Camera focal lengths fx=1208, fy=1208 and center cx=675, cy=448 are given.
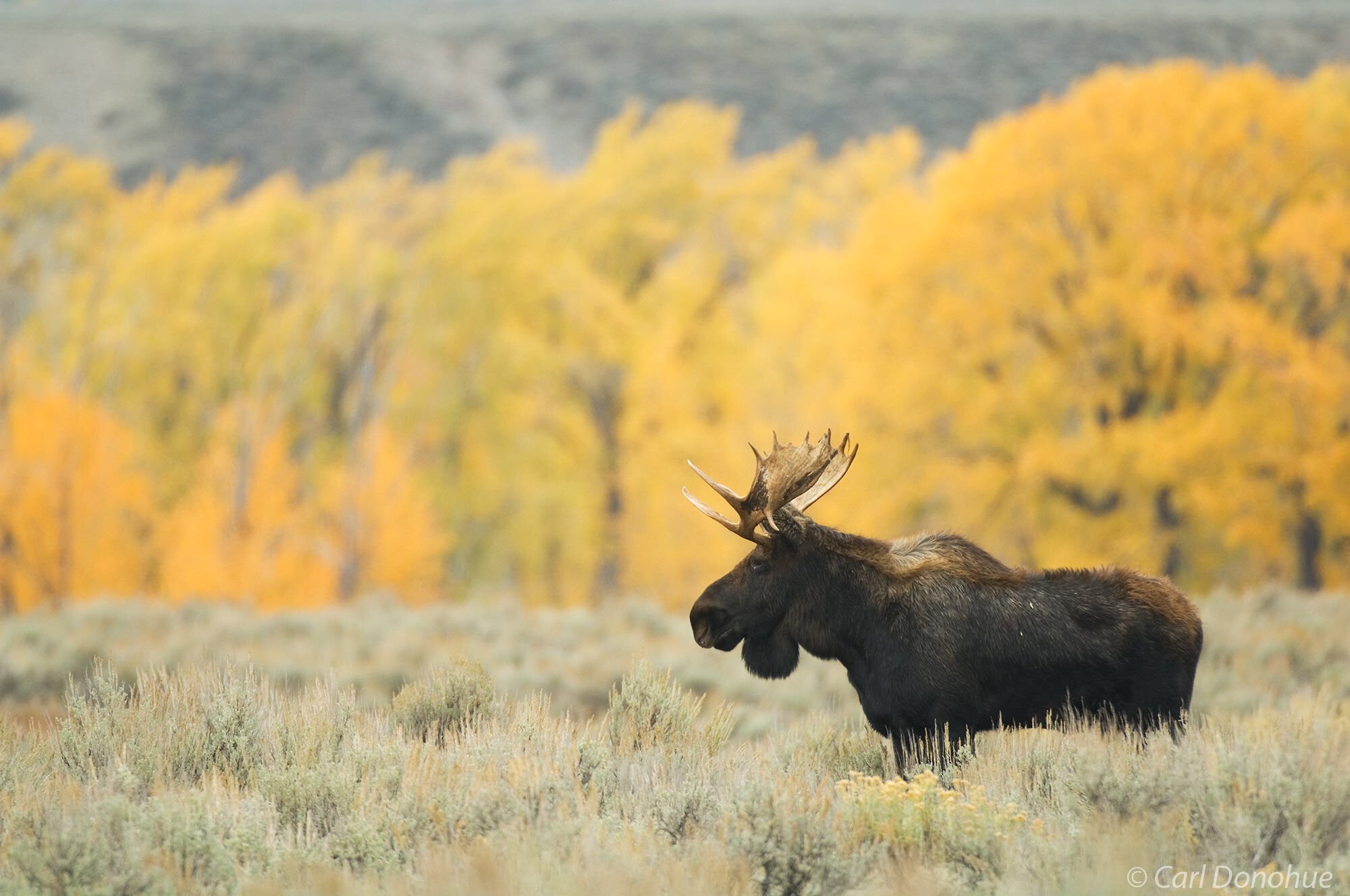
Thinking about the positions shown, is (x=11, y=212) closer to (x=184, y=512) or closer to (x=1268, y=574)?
(x=184, y=512)

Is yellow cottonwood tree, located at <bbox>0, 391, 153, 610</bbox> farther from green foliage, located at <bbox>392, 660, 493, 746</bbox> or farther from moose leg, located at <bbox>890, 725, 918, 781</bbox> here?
moose leg, located at <bbox>890, 725, 918, 781</bbox>

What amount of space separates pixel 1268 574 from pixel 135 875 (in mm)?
23459

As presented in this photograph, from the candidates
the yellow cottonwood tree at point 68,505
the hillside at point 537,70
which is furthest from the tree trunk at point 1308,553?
the hillside at point 537,70

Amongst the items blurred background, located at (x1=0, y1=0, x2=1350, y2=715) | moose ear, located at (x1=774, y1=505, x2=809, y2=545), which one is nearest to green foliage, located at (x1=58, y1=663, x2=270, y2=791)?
moose ear, located at (x1=774, y1=505, x2=809, y2=545)

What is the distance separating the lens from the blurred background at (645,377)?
772 inches

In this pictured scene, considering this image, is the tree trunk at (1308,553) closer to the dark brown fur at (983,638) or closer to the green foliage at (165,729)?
the dark brown fur at (983,638)

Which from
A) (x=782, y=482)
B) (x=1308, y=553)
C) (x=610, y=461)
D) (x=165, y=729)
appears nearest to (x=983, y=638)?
(x=782, y=482)

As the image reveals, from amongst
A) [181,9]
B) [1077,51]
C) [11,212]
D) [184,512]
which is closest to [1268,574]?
[184,512]

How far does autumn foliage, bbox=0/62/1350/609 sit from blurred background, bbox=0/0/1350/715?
0.10m

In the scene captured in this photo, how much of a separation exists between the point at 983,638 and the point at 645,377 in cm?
2499

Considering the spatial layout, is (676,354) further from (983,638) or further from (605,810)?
(605,810)

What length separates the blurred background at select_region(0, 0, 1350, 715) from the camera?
19609 mm

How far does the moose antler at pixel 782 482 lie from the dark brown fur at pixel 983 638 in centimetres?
11

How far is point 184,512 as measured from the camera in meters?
33.9
